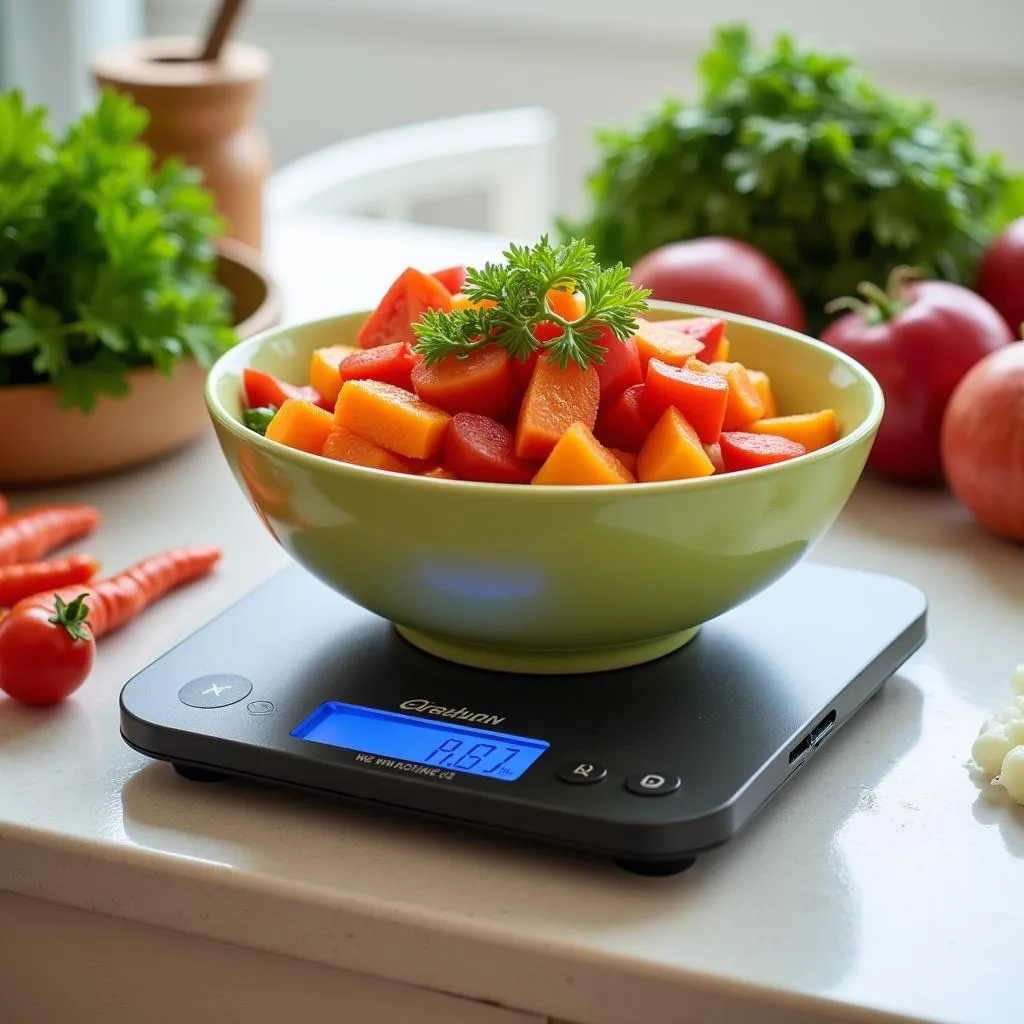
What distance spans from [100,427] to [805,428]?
59cm

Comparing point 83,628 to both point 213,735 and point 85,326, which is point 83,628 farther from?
point 85,326

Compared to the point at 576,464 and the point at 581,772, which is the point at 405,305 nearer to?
the point at 576,464

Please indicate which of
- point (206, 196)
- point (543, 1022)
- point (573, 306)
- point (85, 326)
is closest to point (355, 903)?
point (543, 1022)

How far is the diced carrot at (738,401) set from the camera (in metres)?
0.87

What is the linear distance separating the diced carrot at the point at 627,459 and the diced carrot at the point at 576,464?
0.10 feet

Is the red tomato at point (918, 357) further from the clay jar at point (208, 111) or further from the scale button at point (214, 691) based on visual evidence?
the clay jar at point (208, 111)

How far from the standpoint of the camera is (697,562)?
777 mm

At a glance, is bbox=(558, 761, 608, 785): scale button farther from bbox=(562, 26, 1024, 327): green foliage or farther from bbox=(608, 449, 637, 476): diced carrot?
bbox=(562, 26, 1024, 327): green foliage

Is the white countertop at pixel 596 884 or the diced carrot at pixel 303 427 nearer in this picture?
the white countertop at pixel 596 884

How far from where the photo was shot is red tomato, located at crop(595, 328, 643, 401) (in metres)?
0.82

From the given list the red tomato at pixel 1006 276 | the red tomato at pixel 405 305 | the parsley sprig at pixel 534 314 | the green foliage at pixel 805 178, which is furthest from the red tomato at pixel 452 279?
the red tomato at pixel 1006 276

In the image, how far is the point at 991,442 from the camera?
1127 millimetres

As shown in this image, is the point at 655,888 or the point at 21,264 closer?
A: the point at 655,888

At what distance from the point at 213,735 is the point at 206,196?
669 mm
